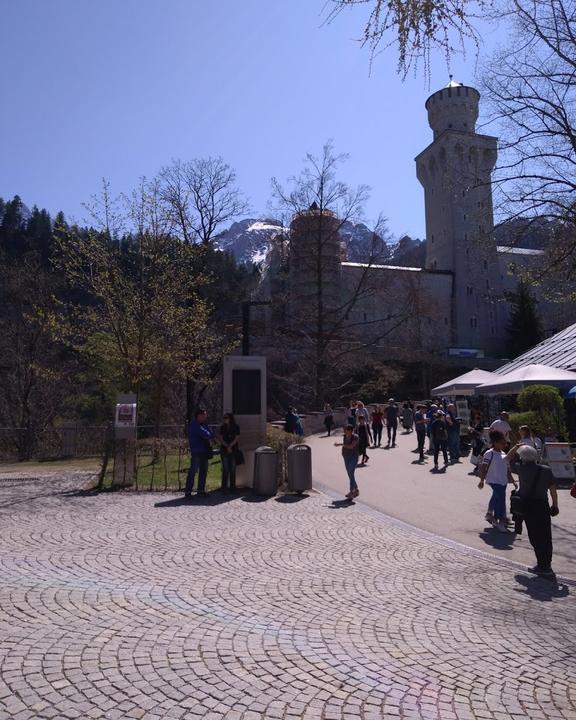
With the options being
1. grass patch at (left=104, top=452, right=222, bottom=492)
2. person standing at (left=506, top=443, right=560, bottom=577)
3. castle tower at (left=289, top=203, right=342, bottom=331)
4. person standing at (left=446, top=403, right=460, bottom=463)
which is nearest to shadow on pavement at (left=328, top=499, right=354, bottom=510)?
grass patch at (left=104, top=452, right=222, bottom=492)

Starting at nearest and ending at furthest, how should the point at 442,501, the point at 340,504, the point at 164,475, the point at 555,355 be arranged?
the point at 340,504 → the point at 442,501 → the point at 164,475 → the point at 555,355

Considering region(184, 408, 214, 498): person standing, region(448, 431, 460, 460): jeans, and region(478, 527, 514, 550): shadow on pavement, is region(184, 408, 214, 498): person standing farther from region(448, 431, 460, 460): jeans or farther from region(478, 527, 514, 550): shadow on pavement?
region(448, 431, 460, 460): jeans

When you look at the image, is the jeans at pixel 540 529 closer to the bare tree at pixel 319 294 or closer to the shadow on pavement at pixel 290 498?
the shadow on pavement at pixel 290 498

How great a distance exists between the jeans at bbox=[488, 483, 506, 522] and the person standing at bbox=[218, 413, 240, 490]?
5763 millimetres

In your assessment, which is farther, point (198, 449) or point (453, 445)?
point (453, 445)

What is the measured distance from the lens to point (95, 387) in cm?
2956

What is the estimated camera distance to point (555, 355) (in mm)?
25625

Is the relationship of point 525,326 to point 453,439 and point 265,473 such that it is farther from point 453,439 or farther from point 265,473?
point 265,473

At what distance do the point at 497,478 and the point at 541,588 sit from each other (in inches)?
129

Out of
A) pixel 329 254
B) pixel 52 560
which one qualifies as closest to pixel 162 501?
pixel 52 560

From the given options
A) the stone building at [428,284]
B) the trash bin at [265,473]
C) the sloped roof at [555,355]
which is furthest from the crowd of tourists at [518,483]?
the stone building at [428,284]

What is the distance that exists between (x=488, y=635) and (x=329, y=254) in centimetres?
4009

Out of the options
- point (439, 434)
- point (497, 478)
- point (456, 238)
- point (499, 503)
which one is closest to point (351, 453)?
point (497, 478)

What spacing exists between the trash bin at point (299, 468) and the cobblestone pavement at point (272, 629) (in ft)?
13.4
